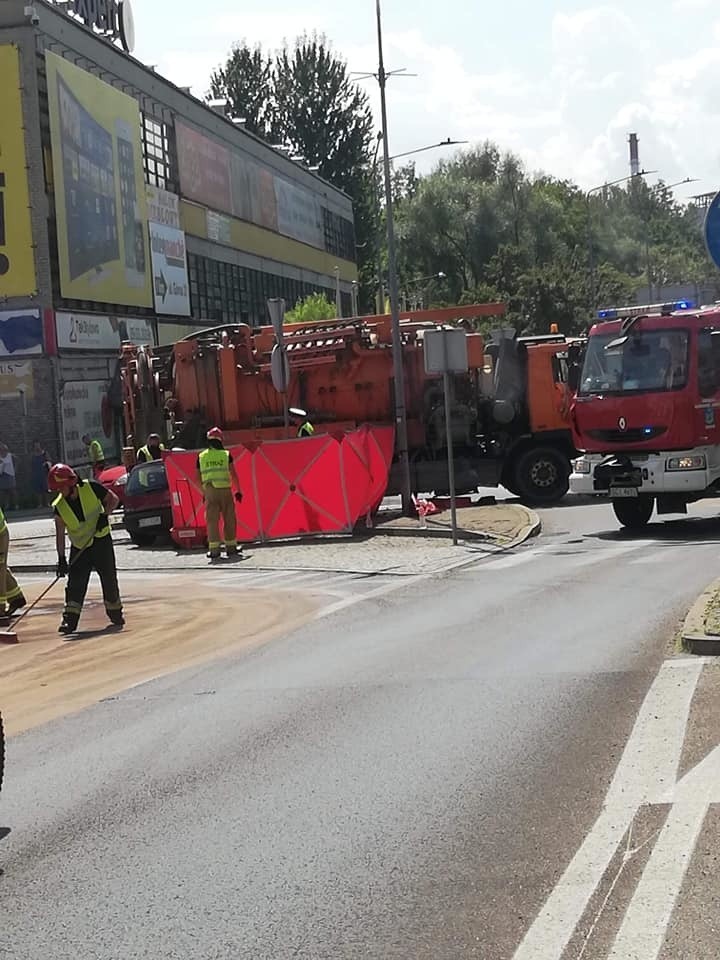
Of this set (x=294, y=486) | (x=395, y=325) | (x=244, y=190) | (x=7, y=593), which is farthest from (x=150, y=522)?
(x=244, y=190)

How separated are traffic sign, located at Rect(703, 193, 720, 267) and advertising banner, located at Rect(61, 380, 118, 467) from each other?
3376cm

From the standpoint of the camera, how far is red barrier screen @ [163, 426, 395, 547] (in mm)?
24438

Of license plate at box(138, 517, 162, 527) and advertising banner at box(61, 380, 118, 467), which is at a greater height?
advertising banner at box(61, 380, 118, 467)

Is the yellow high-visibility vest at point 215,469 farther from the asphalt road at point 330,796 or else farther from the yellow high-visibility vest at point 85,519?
the asphalt road at point 330,796

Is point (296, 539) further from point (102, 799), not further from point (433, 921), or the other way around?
point (433, 921)

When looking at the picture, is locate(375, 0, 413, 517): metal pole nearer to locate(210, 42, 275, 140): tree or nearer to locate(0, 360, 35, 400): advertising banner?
locate(0, 360, 35, 400): advertising banner

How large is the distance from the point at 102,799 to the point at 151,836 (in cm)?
91

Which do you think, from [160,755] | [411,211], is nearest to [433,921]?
[160,755]

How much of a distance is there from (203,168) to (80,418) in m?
16.9

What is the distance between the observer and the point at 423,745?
28.9 ft

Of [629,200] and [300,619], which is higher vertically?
[629,200]

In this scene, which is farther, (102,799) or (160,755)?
(160,755)

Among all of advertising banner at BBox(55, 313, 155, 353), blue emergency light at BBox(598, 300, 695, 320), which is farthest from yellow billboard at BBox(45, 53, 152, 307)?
blue emergency light at BBox(598, 300, 695, 320)

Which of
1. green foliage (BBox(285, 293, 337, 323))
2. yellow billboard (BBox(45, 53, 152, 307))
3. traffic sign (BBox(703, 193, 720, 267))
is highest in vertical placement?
yellow billboard (BBox(45, 53, 152, 307))
